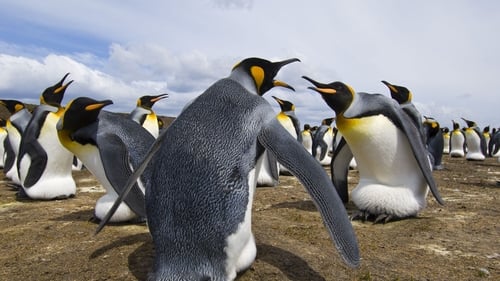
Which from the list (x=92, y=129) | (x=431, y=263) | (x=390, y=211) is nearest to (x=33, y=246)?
(x=92, y=129)

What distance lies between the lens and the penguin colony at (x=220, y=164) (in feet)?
6.67

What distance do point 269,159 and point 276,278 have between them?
4.56 meters

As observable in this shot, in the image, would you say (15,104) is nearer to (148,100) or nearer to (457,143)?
(148,100)

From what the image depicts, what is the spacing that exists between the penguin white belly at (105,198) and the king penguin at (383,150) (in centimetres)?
218

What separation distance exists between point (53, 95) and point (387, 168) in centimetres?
471

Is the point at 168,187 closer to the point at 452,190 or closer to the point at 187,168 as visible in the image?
the point at 187,168

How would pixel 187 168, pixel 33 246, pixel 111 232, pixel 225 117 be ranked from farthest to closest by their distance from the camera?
pixel 111 232
pixel 33 246
pixel 225 117
pixel 187 168

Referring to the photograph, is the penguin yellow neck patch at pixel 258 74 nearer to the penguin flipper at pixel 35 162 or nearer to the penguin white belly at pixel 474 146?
the penguin flipper at pixel 35 162

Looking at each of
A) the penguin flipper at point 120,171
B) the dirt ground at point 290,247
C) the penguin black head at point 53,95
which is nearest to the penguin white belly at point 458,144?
the dirt ground at point 290,247

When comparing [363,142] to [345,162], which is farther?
[345,162]

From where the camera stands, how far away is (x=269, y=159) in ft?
22.9

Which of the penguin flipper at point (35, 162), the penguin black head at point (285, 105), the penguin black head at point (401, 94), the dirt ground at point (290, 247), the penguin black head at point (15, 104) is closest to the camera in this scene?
the dirt ground at point (290, 247)

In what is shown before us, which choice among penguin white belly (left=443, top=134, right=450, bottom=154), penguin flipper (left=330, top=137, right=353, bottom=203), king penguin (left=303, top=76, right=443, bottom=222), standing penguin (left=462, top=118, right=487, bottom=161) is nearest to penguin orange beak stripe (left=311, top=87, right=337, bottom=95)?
king penguin (left=303, top=76, right=443, bottom=222)

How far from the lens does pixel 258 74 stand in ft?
9.18
